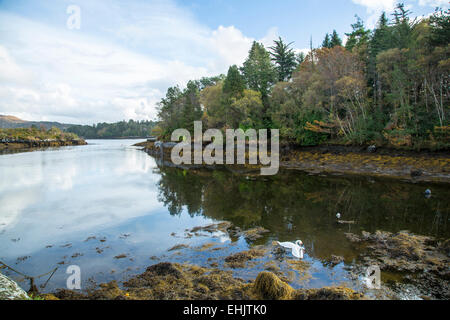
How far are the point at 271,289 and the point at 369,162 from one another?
23.2 meters

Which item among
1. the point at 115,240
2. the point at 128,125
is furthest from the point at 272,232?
the point at 128,125

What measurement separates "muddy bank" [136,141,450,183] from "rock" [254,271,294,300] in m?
18.9

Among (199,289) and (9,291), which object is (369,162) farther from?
(9,291)

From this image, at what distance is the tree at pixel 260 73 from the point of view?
3959 centimetres

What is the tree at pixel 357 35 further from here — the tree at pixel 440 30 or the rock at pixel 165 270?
the rock at pixel 165 270

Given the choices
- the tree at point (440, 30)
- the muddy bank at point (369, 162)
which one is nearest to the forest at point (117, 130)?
the muddy bank at point (369, 162)

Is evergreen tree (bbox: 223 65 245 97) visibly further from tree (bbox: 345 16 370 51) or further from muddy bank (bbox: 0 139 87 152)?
muddy bank (bbox: 0 139 87 152)

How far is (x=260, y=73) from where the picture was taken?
41.8 m

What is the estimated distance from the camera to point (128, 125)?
17875 centimetres

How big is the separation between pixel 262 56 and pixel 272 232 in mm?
42970

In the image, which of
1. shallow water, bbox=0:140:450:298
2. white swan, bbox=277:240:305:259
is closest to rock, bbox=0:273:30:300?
shallow water, bbox=0:140:450:298

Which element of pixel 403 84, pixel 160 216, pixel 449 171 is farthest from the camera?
pixel 403 84

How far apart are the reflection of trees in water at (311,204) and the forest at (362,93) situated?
8081 millimetres
